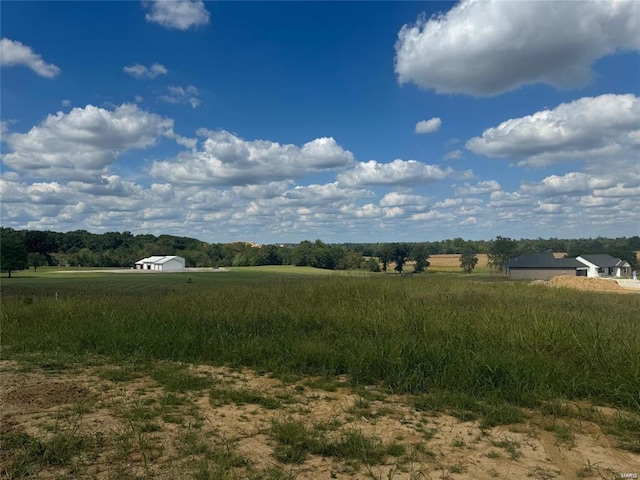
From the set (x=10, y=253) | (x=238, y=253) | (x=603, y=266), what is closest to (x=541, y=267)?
(x=603, y=266)

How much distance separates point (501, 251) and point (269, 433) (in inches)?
3421

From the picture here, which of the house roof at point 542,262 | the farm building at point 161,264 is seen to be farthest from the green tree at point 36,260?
the house roof at point 542,262

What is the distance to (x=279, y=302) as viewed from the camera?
466 inches

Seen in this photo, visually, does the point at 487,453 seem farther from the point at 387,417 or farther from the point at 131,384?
the point at 131,384

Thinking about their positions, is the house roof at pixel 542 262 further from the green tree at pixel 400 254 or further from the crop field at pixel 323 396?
the crop field at pixel 323 396

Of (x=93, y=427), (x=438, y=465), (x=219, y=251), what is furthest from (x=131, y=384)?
(x=219, y=251)

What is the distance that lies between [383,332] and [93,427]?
17.3 ft

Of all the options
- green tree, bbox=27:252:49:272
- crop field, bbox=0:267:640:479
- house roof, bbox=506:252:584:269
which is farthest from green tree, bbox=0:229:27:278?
house roof, bbox=506:252:584:269

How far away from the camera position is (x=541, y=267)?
206 ft

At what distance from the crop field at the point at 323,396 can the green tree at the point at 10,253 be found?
41.6 m

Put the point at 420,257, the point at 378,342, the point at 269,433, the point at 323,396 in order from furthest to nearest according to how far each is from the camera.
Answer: the point at 420,257
the point at 378,342
the point at 323,396
the point at 269,433

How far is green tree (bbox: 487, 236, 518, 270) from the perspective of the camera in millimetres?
83000

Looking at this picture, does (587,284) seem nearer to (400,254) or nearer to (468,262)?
(468,262)

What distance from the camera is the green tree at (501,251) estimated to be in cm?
8300
